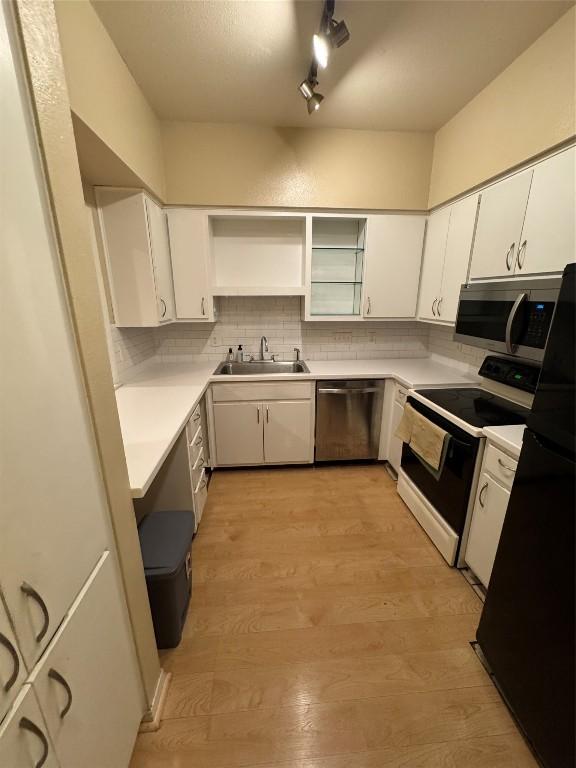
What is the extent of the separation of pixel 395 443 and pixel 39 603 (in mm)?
2547

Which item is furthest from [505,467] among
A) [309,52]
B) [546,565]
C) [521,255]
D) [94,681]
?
[309,52]

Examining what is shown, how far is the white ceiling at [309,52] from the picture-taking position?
141 centimetres

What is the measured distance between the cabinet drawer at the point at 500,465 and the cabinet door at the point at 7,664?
1747mm

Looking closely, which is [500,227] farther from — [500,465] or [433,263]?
[500,465]

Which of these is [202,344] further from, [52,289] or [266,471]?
[52,289]

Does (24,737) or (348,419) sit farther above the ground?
(24,737)

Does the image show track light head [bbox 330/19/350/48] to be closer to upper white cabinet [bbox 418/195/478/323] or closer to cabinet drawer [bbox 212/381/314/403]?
upper white cabinet [bbox 418/195/478/323]

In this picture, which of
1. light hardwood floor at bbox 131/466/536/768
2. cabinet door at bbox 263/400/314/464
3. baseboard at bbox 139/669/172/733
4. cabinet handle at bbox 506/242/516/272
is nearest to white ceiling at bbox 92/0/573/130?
cabinet handle at bbox 506/242/516/272

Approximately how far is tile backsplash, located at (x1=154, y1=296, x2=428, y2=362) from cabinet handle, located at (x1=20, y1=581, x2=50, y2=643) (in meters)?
2.52

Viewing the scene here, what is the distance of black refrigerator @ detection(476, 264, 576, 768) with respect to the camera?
91 cm

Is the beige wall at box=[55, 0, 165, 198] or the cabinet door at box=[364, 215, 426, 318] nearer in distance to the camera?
the beige wall at box=[55, 0, 165, 198]

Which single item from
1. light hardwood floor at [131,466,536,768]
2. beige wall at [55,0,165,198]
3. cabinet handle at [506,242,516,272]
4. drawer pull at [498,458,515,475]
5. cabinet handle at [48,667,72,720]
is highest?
beige wall at [55,0,165,198]

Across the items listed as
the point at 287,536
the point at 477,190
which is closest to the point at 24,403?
the point at 287,536

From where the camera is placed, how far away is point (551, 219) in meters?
1.52
